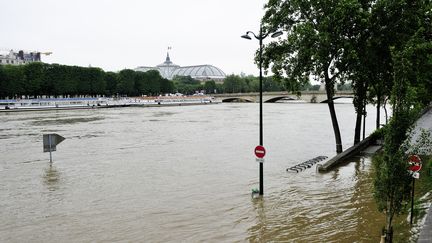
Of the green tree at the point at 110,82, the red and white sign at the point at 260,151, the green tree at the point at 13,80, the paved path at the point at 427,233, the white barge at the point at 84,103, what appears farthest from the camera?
the green tree at the point at 110,82

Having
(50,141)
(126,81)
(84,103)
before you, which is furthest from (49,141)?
(126,81)

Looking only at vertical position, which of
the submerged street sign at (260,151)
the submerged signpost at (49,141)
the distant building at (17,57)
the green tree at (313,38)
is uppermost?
the distant building at (17,57)

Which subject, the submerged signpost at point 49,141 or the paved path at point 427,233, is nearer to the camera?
the paved path at point 427,233

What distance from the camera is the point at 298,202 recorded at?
15.1 meters

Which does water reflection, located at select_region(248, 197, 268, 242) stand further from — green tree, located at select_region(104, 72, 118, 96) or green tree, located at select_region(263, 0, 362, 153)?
green tree, located at select_region(104, 72, 118, 96)

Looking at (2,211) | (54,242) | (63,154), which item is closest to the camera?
(54,242)

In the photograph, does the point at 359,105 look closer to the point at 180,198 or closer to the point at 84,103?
the point at 180,198

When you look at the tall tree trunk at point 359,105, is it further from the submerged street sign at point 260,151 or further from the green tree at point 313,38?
the submerged street sign at point 260,151

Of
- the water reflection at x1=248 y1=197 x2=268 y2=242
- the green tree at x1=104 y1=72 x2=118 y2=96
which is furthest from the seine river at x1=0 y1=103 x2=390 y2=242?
the green tree at x1=104 y1=72 x2=118 y2=96

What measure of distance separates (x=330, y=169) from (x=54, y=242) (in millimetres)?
13670

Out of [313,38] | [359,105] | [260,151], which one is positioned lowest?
[260,151]

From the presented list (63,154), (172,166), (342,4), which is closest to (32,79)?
(63,154)

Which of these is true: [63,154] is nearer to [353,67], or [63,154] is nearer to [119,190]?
[119,190]

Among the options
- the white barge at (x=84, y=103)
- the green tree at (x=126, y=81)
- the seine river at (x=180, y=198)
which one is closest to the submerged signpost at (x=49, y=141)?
the seine river at (x=180, y=198)
